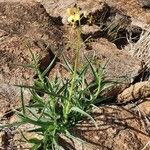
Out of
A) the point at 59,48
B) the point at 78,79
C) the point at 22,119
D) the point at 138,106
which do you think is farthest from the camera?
the point at 59,48

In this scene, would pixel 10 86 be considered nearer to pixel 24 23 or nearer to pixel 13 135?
pixel 13 135

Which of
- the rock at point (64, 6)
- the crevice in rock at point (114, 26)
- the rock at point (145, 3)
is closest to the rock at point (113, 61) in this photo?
the crevice in rock at point (114, 26)

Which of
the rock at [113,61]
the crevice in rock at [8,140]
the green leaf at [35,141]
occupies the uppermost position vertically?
the rock at [113,61]

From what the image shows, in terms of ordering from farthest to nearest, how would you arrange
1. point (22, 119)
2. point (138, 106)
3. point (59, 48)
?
point (59, 48)
point (138, 106)
point (22, 119)

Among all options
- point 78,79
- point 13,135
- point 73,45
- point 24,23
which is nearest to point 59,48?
point 73,45

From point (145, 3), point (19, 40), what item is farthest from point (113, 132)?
point (145, 3)

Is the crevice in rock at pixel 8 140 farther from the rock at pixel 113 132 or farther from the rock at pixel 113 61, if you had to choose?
the rock at pixel 113 61

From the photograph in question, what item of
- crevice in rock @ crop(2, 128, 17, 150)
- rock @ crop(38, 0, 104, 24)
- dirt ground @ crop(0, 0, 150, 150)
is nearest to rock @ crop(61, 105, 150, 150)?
dirt ground @ crop(0, 0, 150, 150)

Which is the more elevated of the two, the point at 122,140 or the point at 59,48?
the point at 59,48

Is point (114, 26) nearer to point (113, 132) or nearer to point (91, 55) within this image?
point (91, 55)
